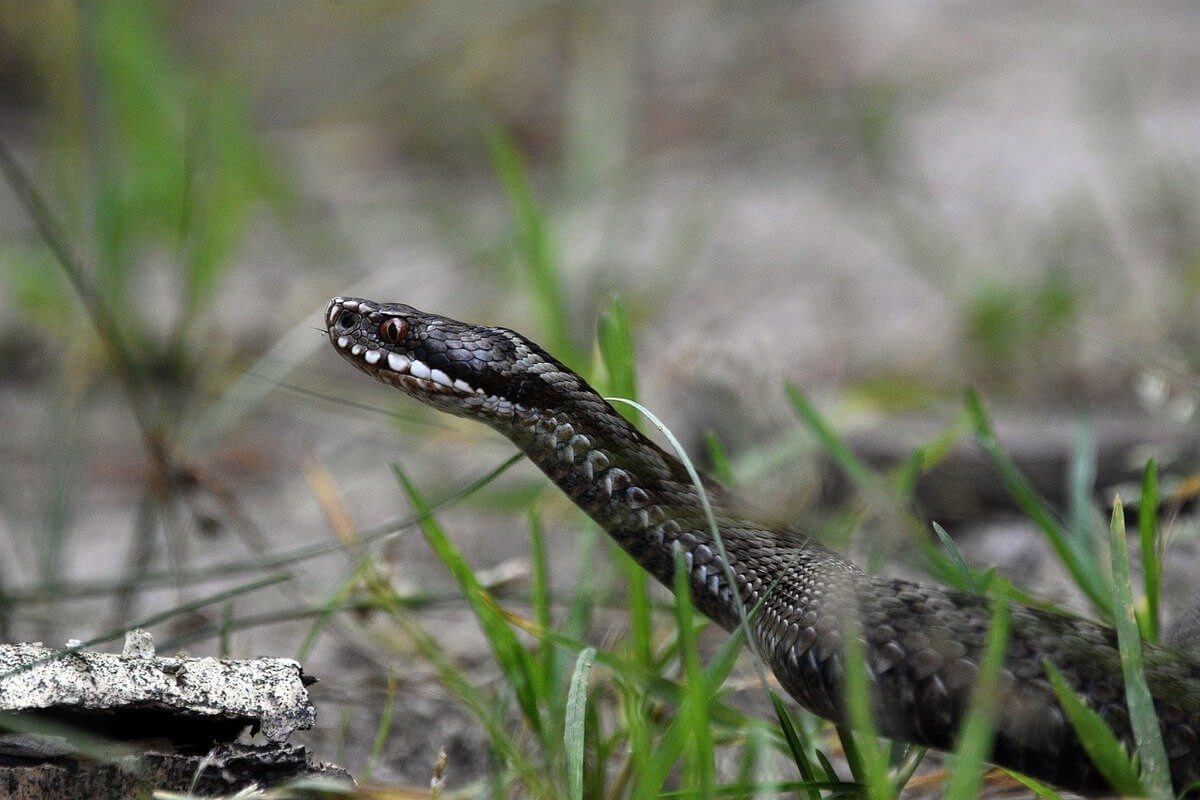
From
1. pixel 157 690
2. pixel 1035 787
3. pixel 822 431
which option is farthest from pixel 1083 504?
pixel 157 690

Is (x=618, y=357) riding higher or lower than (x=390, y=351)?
lower

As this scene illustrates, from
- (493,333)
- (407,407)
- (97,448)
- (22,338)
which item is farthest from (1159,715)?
(22,338)

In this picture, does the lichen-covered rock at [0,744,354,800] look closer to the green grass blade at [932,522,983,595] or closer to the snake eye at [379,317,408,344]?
the snake eye at [379,317,408,344]

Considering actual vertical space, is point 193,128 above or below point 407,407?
above

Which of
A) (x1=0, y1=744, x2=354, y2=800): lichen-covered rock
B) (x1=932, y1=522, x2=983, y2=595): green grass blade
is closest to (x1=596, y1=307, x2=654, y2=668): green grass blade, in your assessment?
(x1=932, y1=522, x2=983, y2=595): green grass blade

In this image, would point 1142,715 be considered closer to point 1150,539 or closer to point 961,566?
point 961,566

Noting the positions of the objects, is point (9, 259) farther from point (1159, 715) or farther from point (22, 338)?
point (1159, 715)

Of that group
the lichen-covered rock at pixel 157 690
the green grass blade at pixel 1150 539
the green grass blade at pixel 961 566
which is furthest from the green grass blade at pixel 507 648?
the green grass blade at pixel 1150 539

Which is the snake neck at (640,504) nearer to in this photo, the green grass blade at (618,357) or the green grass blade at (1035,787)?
the green grass blade at (618,357)
